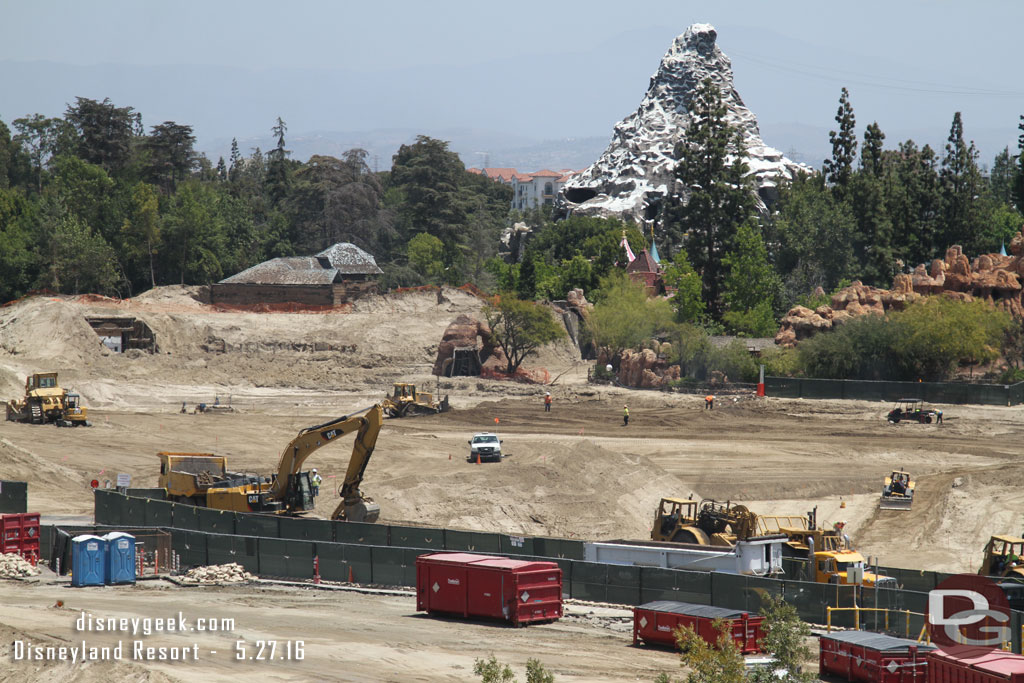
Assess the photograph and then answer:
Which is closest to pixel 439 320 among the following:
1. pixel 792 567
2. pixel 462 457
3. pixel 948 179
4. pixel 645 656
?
pixel 462 457

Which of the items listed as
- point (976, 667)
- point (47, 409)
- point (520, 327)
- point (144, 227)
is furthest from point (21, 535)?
point (144, 227)

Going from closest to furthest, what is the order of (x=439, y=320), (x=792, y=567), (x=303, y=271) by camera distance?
(x=792, y=567) < (x=439, y=320) < (x=303, y=271)

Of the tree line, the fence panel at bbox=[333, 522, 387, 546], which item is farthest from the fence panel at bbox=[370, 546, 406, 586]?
the tree line

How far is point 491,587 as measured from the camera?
83.8ft

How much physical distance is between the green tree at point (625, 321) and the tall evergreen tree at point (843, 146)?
3077cm

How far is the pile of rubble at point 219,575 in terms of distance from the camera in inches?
1185

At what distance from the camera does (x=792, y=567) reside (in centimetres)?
2995

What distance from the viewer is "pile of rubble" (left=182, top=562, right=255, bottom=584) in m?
30.1

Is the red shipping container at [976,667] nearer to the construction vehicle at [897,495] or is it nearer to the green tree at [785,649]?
the green tree at [785,649]

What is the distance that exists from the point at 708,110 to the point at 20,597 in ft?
258

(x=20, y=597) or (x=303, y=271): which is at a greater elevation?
(x=303, y=271)

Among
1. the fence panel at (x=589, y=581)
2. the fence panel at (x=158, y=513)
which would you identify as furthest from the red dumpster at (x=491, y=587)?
the fence panel at (x=158, y=513)

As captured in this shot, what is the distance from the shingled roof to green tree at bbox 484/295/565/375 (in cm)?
2148

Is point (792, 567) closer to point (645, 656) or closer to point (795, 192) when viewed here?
point (645, 656)
